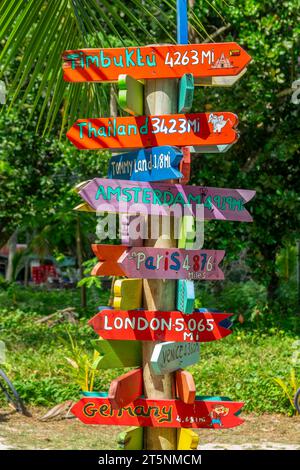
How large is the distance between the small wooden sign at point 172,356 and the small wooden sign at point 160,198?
705 mm

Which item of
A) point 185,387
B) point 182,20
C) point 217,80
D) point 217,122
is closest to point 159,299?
point 185,387

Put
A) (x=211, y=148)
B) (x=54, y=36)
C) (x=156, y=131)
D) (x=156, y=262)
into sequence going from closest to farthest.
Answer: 1. (x=156, y=262)
2. (x=156, y=131)
3. (x=211, y=148)
4. (x=54, y=36)

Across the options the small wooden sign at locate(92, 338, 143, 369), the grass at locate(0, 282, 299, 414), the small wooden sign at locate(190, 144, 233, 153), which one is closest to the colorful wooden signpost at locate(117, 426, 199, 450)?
the small wooden sign at locate(92, 338, 143, 369)

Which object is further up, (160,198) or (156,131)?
(156,131)

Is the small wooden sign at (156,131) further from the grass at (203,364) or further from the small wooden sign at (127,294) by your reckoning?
the grass at (203,364)

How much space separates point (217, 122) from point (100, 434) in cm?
383

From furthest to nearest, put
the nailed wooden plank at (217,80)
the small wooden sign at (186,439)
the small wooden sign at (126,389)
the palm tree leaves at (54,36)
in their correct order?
the palm tree leaves at (54,36)
the nailed wooden plank at (217,80)
the small wooden sign at (186,439)
the small wooden sign at (126,389)

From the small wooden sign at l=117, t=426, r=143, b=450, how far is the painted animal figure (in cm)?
168

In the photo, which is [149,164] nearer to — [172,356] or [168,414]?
[172,356]

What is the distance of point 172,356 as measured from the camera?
4.36 meters

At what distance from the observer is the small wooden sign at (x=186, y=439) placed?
4.45 metres

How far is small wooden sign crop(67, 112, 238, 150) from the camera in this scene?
4.37 meters

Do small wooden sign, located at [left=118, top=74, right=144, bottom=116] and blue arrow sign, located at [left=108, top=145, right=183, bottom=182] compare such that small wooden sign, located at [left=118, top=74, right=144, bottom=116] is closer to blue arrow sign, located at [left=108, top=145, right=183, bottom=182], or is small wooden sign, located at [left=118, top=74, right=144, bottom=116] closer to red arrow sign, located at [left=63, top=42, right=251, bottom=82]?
red arrow sign, located at [left=63, top=42, right=251, bottom=82]

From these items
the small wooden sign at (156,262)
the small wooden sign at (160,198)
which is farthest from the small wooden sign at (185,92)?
the small wooden sign at (156,262)
